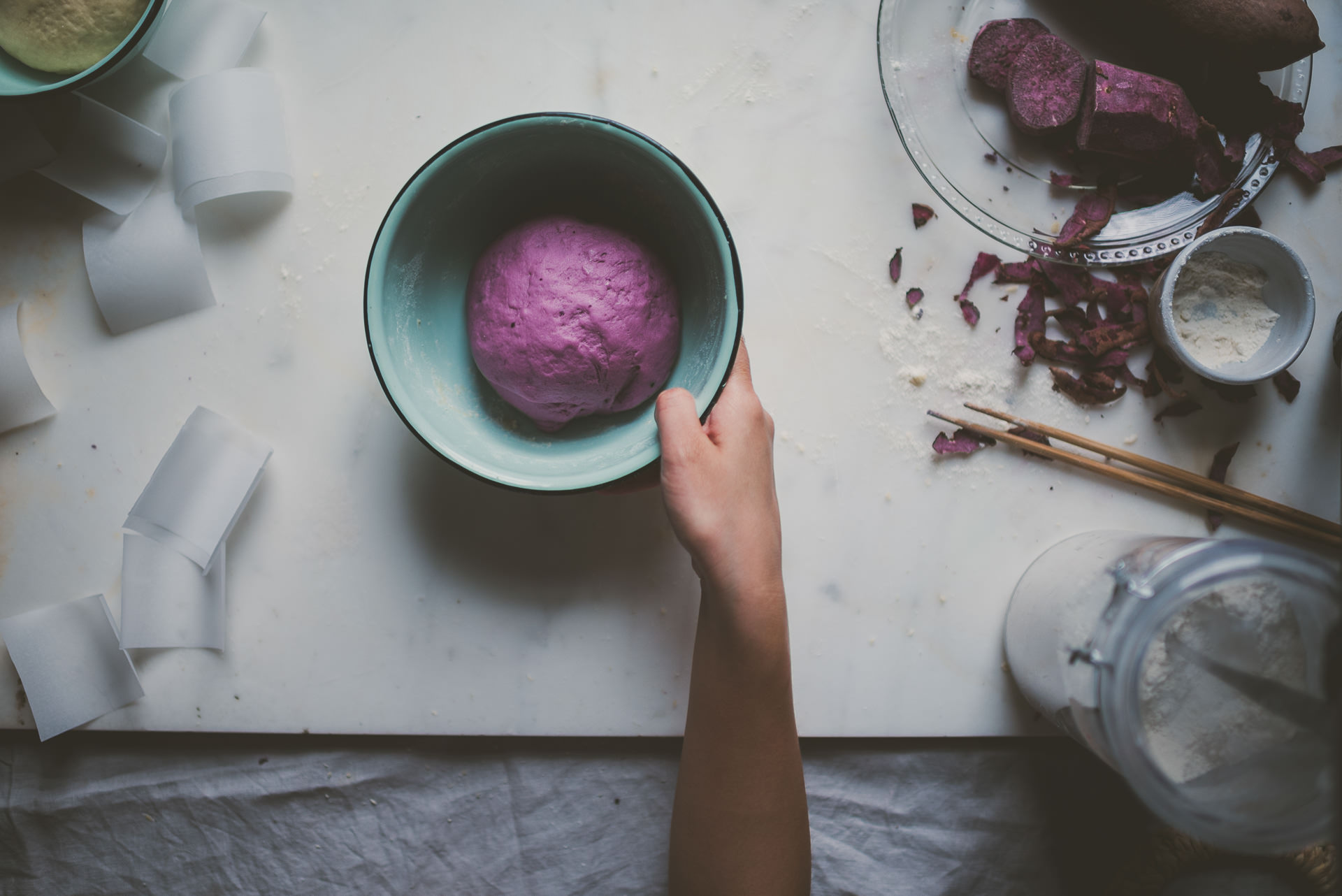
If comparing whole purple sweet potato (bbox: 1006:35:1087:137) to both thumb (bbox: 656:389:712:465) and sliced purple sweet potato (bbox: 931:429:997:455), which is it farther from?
thumb (bbox: 656:389:712:465)

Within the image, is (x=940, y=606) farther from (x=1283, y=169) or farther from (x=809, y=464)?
(x=1283, y=169)

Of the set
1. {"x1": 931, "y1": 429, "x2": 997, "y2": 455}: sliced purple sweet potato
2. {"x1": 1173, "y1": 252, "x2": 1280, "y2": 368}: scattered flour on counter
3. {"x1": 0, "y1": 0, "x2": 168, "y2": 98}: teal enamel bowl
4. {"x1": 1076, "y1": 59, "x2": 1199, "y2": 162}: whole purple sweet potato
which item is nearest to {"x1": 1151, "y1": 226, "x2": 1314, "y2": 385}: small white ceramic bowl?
{"x1": 1173, "y1": 252, "x2": 1280, "y2": 368}: scattered flour on counter

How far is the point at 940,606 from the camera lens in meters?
0.94

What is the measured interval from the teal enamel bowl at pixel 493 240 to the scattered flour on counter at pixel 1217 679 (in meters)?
0.50

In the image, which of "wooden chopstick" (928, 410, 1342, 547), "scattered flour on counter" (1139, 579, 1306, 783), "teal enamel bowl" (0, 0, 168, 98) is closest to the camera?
"scattered flour on counter" (1139, 579, 1306, 783)

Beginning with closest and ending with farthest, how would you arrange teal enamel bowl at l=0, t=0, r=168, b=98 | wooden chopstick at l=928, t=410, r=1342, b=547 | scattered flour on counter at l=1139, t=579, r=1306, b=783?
1. scattered flour on counter at l=1139, t=579, r=1306, b=783
2. teal enamel bowl at l=0, t=0, r=168, b=98
3. wooden chopstick at l=928, t=410, r=1342, b=547

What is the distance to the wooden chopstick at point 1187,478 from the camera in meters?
0.91

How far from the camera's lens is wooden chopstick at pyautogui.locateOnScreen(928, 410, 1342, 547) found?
910 millimetres

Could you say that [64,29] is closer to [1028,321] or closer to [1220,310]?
[1028,321]

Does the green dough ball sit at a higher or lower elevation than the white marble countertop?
higher

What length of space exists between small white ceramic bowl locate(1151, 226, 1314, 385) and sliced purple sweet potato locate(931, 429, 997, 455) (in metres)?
0.23

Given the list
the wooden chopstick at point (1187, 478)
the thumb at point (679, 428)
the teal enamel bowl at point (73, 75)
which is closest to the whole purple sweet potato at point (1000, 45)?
the wooden chopstick at point (1187, 478)

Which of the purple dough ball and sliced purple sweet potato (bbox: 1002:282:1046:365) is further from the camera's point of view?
sliced purple sweet potato (bbox: 1002:282:1046:365)

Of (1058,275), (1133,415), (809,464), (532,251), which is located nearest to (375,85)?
(532,251)
